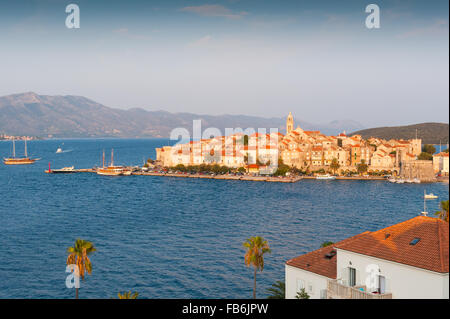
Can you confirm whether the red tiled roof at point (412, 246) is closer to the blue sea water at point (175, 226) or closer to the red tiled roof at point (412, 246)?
the red tiled roof at point (412, 246)

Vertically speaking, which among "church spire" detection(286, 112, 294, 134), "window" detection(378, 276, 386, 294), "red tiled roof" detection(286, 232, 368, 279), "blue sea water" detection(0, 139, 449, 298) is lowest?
"blue sea water" detection(0, 139, 449, 298)

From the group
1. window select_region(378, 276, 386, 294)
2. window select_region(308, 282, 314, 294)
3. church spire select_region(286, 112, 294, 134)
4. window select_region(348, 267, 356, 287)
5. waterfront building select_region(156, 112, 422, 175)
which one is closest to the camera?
window select_region(378, 276, 386, 294)

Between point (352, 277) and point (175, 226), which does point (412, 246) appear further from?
point (175, 226)

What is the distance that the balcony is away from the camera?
7143 mm

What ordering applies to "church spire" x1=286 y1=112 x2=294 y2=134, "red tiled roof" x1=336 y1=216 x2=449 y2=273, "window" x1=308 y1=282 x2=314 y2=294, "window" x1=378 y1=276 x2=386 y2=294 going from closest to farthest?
"red tiled roof" x1=336 y1=216 x2=449 y2=273, "window" x1=378 y1=276 x2=386 y2=294, "window" x1=308 y1=282 x2=314 y2=294, "church spire" x1=286 y1=112 x2=294 y2=134

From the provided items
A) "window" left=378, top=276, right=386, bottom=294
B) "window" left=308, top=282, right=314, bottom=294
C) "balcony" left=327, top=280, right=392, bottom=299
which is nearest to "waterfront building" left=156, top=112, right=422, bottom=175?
"window" left=308, top=282, right=314, bottom=294

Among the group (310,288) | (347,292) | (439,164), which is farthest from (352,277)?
(439,164)

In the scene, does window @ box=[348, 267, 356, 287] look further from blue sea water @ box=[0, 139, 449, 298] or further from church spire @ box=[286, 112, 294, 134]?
church spire @ box=[286, 112, 294, 134]

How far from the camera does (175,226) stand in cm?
3062

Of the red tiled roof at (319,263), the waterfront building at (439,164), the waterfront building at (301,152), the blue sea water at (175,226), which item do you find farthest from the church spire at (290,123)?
the red tiled roof at (319,263)

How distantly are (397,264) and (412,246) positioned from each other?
62 centimetres

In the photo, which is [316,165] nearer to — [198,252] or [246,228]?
[246,228]
